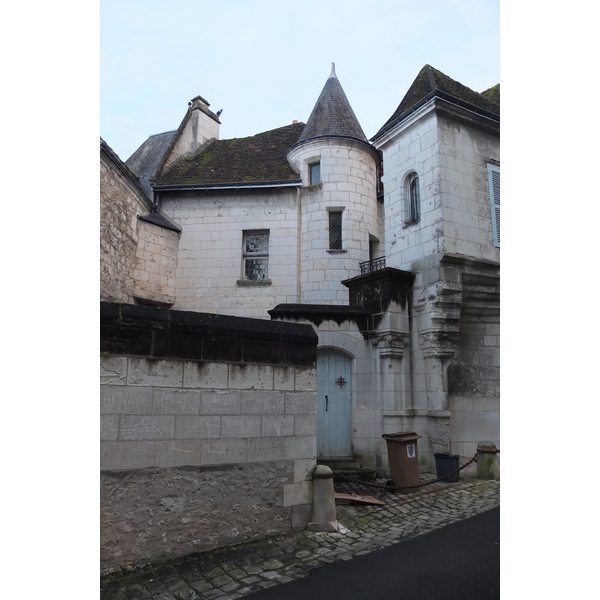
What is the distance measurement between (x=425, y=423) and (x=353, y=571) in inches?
199

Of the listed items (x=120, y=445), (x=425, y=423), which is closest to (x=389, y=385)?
(x=425, y=423)

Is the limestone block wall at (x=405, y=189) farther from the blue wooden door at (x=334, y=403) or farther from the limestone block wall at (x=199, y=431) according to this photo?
the limestone block wall at (x=199, y=431)

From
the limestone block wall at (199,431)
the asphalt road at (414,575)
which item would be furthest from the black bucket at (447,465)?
the limestone block wall at (199,431)

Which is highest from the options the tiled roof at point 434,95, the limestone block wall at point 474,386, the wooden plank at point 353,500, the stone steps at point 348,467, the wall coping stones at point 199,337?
the tiled roof at point 434,95

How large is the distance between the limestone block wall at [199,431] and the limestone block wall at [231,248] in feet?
22.6

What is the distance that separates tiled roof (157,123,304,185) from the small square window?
48 cm

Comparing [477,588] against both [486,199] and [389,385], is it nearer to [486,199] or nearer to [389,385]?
[389,385]

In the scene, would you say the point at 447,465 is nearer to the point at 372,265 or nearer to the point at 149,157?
the point at 372,265

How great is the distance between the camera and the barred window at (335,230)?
1223 cm

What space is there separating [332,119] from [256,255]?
4336 millimetres

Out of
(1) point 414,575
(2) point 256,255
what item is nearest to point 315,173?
(2) point 256,255

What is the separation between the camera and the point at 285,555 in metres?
4.34

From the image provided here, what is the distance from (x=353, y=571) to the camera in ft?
13.1

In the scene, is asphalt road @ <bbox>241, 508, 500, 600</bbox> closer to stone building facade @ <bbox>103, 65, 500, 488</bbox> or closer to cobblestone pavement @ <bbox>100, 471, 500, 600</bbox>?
cobblestone pavement @ <bbox>100, 471, 500, 600</bbox>
